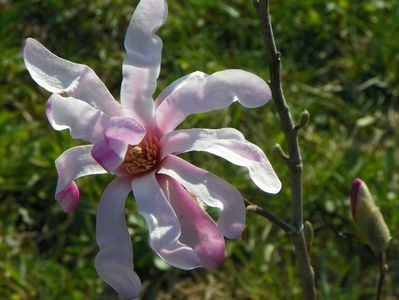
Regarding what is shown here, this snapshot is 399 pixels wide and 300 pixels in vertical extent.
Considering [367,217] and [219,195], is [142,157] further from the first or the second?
[367,217]

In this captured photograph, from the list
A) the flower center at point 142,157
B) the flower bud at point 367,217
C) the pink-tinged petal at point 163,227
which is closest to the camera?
the pink-tinged petal at point 163,227

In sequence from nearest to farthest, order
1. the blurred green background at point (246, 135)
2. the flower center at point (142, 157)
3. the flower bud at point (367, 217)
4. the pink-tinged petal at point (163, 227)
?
1. the pink-tinged petal at point (163, 227)
2. the flower center at point (142, 157)
3. the flower bud at point (367, 217)
4. the blurred green background at point (246, 135)

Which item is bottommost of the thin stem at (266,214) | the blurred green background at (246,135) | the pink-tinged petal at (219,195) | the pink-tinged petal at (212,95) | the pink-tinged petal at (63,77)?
the blurred green background at (246,135)

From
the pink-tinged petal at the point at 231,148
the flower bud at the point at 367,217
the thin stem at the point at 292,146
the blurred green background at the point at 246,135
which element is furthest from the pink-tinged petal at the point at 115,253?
the blurred green background at the point at 246,135

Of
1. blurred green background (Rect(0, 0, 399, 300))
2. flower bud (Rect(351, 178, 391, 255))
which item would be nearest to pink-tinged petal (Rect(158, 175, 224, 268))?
flower bud (Rect(351, 178, 391, 255))

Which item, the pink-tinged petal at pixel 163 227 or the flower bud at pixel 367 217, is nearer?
the pink-tinged petal at pixel 163 227

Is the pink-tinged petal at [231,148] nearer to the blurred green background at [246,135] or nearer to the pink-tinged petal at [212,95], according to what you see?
the pink-tinged petal at [212,95]
